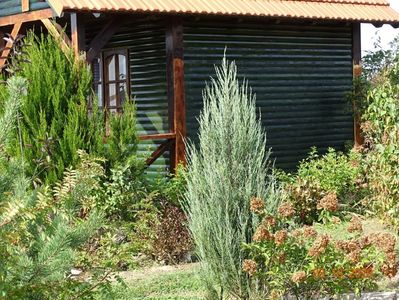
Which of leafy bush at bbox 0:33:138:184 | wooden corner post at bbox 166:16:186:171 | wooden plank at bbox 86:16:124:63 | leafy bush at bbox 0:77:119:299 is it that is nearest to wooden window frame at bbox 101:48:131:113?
wooden corner post at bbox 166:16:186:171

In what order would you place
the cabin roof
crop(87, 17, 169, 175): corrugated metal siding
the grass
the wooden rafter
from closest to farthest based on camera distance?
the grass, the wooden rafter, the cabin roof, crop(87, 17, 169, 175): corrugated metal siding

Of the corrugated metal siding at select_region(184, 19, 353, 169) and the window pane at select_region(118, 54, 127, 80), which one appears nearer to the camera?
the corrugated metal siding at select_region(184, 19, 353, 169)

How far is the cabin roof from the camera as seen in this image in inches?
514

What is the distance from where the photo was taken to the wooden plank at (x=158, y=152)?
13828mm

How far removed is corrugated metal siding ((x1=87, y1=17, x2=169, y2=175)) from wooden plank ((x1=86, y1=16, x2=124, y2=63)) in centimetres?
73

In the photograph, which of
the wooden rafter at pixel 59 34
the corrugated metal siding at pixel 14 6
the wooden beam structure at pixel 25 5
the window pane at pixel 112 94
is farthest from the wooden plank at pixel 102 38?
the window pane at pixel 112 94

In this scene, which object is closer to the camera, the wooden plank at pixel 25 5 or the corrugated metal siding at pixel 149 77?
the wooden plank at pixel 25 5

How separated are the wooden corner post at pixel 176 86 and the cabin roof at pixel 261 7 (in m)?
0.53

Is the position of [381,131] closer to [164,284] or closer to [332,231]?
[332,231]

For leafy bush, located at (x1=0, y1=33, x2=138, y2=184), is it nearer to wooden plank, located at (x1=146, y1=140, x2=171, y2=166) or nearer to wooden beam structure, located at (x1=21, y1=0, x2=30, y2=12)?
wooden plank, located at (x1=146, y1=140, x2=171, y2=166)

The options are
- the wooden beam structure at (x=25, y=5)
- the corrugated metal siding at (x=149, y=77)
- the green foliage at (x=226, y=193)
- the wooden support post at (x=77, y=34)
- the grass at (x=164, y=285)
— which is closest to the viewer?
the green foliage at (x=226, y=193)

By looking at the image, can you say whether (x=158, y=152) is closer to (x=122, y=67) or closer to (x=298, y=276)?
(x=122, y=67)

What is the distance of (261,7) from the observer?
15.6 metres

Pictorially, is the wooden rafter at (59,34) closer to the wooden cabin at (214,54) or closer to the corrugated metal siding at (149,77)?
the wooden cabin at (214,54)
